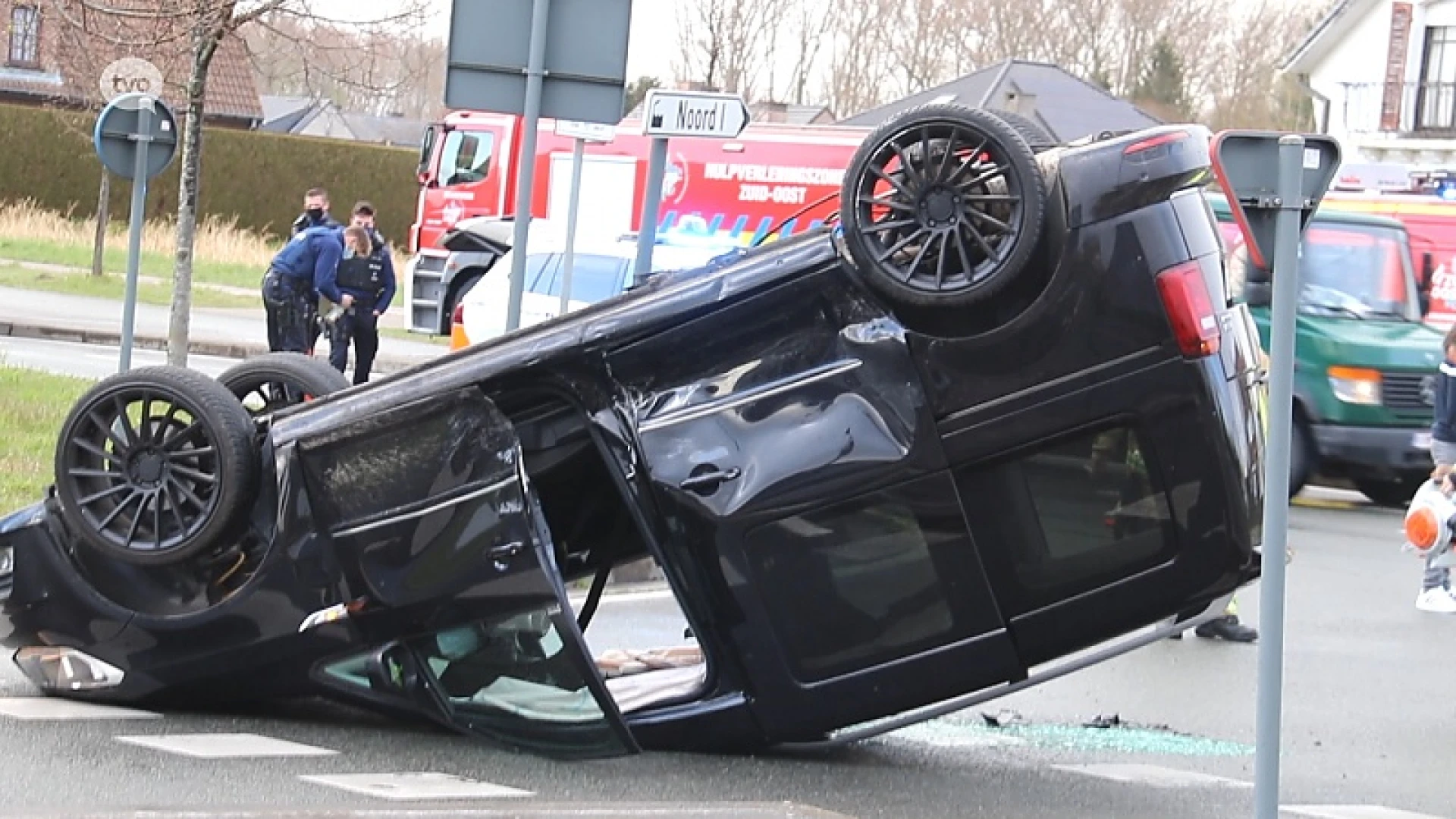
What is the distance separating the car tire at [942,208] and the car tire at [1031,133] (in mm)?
78

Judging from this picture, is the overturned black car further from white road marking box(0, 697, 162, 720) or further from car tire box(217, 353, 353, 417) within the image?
car tire box(217, 353, 353, 417)

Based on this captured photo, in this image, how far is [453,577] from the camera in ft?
20.9

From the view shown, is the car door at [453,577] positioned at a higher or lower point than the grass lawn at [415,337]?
higher

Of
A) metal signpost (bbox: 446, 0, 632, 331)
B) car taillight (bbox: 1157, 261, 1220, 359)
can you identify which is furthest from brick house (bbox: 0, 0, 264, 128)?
car taillight (bbox: 1157, 261, 1220, 359)

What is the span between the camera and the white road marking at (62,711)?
6906 mm

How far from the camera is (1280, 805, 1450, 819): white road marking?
663 centimetres

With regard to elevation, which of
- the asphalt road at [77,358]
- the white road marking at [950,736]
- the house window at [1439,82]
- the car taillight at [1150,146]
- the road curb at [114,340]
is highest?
the house window at [1439,82]

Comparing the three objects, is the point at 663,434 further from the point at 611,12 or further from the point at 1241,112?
the point at 1241,112

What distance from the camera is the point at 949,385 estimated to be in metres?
6.05

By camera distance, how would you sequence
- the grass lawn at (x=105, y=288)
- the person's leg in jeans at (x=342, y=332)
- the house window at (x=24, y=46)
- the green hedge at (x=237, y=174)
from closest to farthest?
the person's leg in jeans at (x=342, y=332), the grass lawn at (x=105, y=288), the house window at (x=24, y=46), the green hedge at (x=237, y=174)

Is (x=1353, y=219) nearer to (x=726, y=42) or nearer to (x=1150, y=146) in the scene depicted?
(x=1150, y=146)

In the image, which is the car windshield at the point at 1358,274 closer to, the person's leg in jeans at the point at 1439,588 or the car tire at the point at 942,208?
the person's leg in jeans at the point at 1439,588

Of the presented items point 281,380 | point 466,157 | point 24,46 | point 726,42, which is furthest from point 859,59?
point 281,380

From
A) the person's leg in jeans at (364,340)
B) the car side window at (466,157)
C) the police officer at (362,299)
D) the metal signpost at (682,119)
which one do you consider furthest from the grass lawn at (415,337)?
the metal signpost at (682,119)
